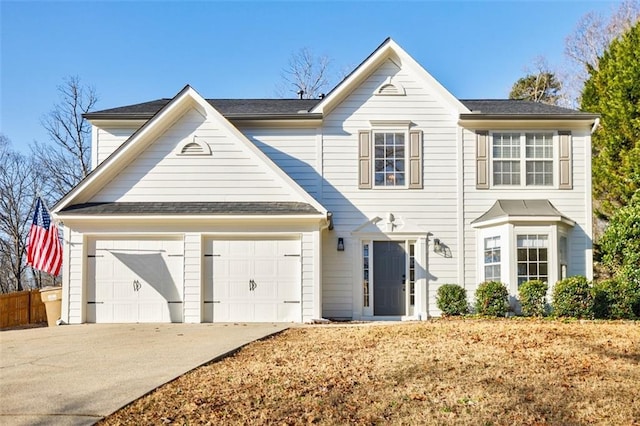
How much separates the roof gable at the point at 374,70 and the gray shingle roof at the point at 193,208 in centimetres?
322

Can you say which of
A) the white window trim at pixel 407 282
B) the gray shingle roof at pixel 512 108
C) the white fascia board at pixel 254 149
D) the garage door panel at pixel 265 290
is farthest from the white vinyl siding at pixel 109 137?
the gray shingle roof at pixel 512 108

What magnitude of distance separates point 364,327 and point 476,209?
5.19 metres

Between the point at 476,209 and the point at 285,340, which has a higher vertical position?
the point at 476,209

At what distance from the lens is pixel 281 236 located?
1307cm

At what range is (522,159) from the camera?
1509 centimetres

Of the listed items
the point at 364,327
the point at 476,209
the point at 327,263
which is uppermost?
the point at 476,209

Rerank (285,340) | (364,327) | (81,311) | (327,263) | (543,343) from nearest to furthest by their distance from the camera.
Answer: (543,343)
(285,340)
(364,327)
(81,311)
(327,263)

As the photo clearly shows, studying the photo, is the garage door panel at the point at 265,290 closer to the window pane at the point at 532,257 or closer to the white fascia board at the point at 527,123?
the window pane at the point at 532,257

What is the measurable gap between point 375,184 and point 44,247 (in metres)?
8.15

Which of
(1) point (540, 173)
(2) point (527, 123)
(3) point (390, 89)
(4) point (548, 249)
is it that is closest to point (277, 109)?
(3) point (390, 89)

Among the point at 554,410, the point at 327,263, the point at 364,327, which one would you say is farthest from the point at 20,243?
the point at 554,410

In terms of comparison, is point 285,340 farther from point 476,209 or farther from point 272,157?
point 476,209

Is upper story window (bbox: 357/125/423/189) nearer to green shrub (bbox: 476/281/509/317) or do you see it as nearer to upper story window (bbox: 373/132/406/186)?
upper story window (bbox: 373/132/406/186)

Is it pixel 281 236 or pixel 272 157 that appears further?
pixel 272 157
